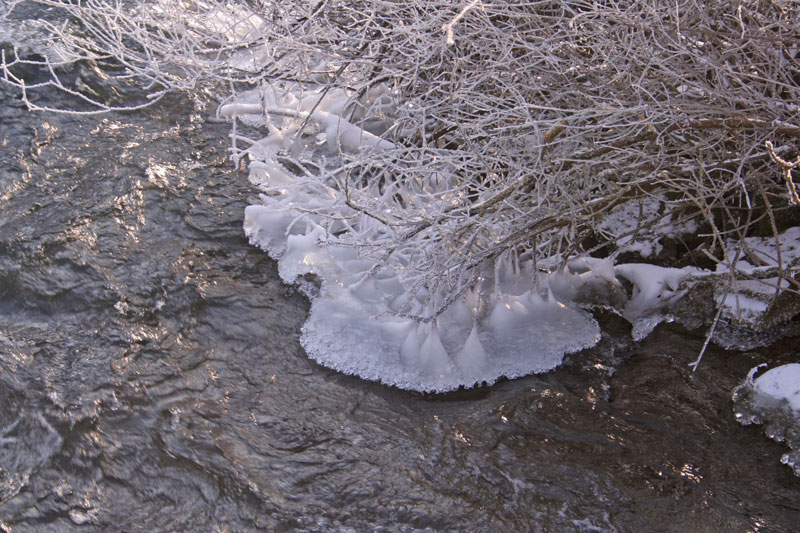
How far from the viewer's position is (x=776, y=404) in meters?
3.17

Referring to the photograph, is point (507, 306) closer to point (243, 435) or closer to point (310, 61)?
point (243, 435)

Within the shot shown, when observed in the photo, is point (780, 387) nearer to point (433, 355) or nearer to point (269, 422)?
point (433, 355)

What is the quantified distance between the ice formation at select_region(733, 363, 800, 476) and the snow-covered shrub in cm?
35

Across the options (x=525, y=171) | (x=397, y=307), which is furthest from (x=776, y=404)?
(x=397, y=307)

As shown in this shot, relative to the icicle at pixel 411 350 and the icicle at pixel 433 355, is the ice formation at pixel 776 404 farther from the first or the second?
the icicle at pixel 411 350

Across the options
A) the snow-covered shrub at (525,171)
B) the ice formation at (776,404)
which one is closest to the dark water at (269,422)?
the ice formation at (776,404)

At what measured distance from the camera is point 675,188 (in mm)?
3156

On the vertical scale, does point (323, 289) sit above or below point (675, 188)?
below

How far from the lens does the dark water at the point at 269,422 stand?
9.12ft

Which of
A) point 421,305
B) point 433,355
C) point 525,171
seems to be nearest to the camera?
point 525,171

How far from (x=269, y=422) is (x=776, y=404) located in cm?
231

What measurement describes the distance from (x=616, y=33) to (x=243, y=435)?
2.52m

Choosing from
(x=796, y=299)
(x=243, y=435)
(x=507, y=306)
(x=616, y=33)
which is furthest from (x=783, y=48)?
(x=243, y=435)

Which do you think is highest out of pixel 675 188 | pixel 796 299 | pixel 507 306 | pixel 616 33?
pixel 616 33
